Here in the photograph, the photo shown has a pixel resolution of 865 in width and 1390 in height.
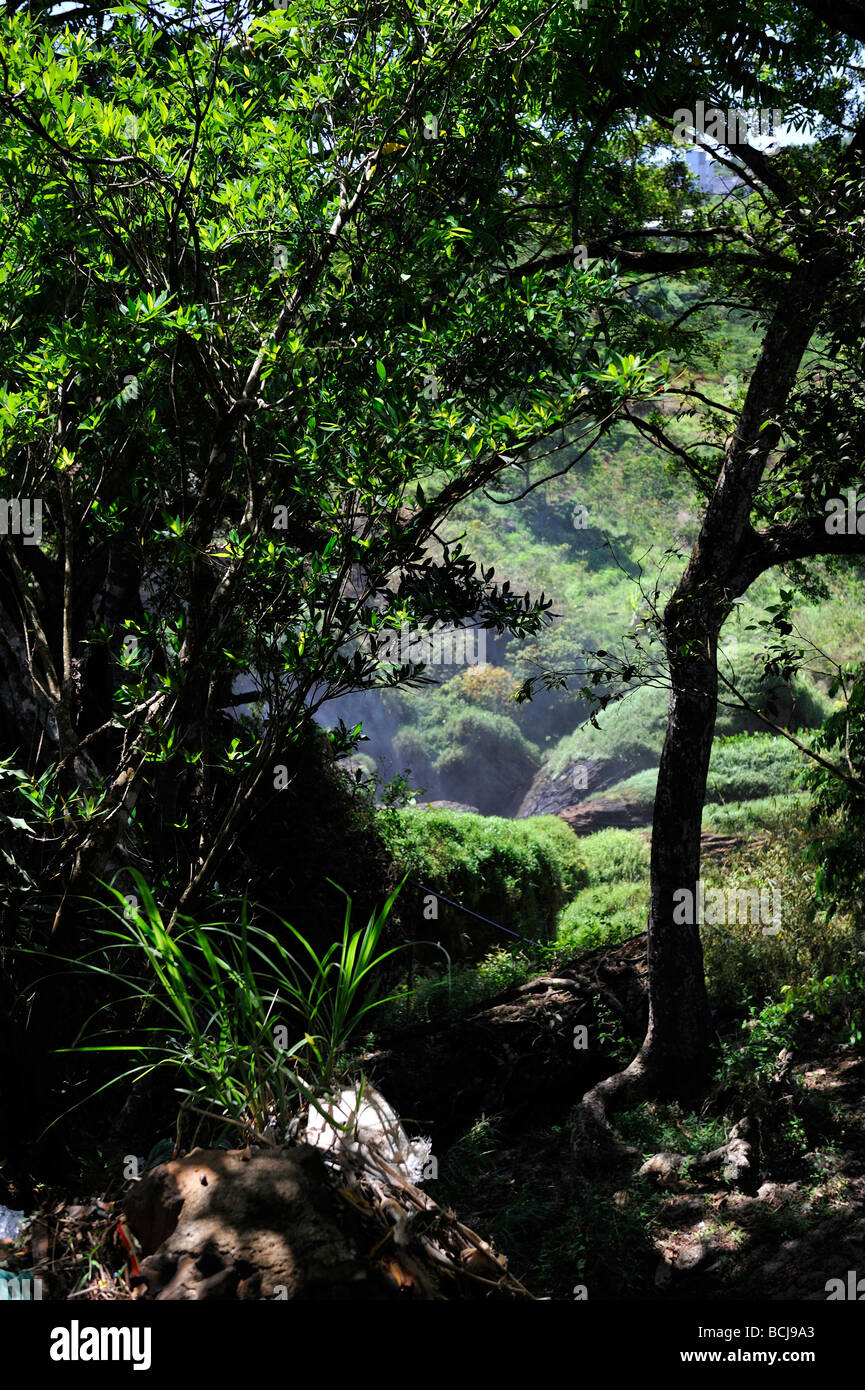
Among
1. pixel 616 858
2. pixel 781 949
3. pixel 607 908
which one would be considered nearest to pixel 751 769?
pixel 616 858

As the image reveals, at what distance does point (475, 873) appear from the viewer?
993cm

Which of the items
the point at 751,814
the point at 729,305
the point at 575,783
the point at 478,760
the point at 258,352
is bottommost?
the point at 575,783

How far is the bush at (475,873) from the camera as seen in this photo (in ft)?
28.7

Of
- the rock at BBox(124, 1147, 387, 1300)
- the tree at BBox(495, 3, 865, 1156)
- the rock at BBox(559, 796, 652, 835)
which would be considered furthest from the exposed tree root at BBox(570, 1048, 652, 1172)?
the rock at BBox(559, 796, 652, 835)

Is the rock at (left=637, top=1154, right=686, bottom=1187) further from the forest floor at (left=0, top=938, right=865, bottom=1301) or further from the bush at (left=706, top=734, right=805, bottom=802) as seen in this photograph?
the bush at (left=706, top=734, right=805, bottom=802)

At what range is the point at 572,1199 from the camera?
4.48 meters

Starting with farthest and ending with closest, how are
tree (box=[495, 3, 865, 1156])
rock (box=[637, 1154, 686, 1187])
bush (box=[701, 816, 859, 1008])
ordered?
bush (box=[701, 816, 859, 1008]), rock (box=[637, 1154, 686, 1187]), tree (box=[495, 3, 865, 1156])

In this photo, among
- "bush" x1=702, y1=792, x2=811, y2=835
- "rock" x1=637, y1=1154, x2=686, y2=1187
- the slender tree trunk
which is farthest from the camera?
"bush" x1=702, y1=792, x2=811, y2=835

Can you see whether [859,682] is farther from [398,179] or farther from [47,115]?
[47,115]

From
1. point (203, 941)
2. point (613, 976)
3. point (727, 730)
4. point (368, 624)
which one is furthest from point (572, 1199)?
point (727, 730)

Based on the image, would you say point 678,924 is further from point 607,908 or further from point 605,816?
point 605,816

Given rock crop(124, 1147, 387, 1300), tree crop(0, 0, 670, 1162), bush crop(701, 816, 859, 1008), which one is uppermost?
tree crop(0, 0, 670, 1162)

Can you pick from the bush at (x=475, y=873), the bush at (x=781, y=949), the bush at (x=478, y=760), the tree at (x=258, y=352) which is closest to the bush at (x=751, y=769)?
the bush at (x=475, y=873)

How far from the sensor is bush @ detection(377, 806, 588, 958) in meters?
8.74
